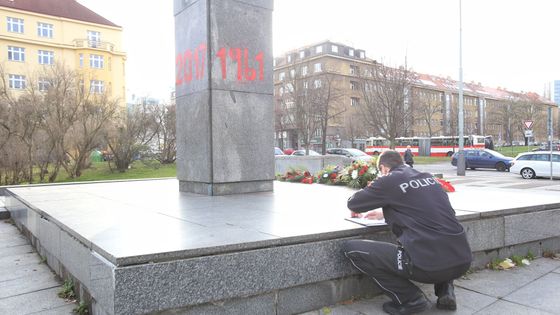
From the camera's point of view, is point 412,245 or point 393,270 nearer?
point 412,245

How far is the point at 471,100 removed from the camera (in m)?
95.9

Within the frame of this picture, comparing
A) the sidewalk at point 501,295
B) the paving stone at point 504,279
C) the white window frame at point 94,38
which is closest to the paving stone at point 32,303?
the sidewalk at point 501,295

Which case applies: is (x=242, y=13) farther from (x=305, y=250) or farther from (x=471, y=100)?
(x=471, y=100)

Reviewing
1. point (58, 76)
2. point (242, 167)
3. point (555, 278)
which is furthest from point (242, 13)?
point (58, 76)

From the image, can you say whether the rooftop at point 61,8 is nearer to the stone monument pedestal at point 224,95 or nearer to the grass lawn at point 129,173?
the grass lawn at point 129,173

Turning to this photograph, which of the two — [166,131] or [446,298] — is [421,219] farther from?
[166,131]

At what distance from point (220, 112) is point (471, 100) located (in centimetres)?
10018

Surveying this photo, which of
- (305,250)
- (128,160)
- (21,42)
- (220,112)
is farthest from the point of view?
(21,42)

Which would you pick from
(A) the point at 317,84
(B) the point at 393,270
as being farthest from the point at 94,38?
(B) the point at 393,270

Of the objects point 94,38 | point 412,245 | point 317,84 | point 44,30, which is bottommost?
point 412,245

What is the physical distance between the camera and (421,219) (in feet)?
11.4

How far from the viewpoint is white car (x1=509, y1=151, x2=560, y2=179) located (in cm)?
2330

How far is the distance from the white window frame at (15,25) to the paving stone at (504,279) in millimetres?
62208

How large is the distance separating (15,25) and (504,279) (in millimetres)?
62960
